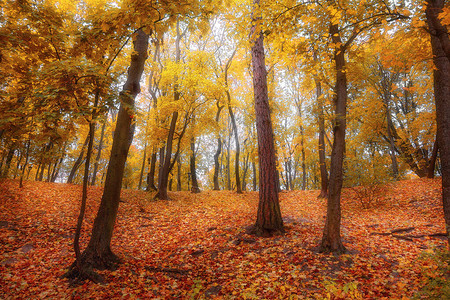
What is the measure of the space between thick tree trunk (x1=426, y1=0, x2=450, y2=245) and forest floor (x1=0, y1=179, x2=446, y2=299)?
4.50 feet

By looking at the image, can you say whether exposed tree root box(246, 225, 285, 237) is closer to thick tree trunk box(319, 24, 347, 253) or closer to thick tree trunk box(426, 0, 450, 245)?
thick tree trunk box(319, 24, 347, 253)

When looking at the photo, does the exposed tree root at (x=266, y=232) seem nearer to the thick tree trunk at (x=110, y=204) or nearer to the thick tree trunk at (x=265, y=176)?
the thick tree trunk at (x=265, y=176)

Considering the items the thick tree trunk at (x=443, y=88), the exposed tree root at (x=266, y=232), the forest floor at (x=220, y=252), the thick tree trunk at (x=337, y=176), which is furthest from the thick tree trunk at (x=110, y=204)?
the thick tree trunk at (x=443, y=88)

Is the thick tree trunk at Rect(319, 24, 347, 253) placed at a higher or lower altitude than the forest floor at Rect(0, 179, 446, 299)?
higher

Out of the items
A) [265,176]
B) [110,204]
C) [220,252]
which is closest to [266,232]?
[220,252]

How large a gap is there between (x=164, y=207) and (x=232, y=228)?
492 centimetres

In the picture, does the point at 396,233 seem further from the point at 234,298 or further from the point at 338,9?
the point at 338,9

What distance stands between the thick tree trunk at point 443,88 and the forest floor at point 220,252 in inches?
54.0

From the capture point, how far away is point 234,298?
3543mm

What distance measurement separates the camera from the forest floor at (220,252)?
146 inches

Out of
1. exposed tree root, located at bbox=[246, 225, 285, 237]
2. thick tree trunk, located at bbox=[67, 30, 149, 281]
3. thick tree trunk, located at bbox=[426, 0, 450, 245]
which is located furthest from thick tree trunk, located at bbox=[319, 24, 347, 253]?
thick tree trunk, located at bbox=[67, 30, 149, 281]

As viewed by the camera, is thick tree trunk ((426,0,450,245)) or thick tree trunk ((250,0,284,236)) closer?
thick tree trunk ((426,0,450,245))

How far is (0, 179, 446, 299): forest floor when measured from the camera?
3721 millimetres

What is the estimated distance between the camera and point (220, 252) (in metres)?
5.37
